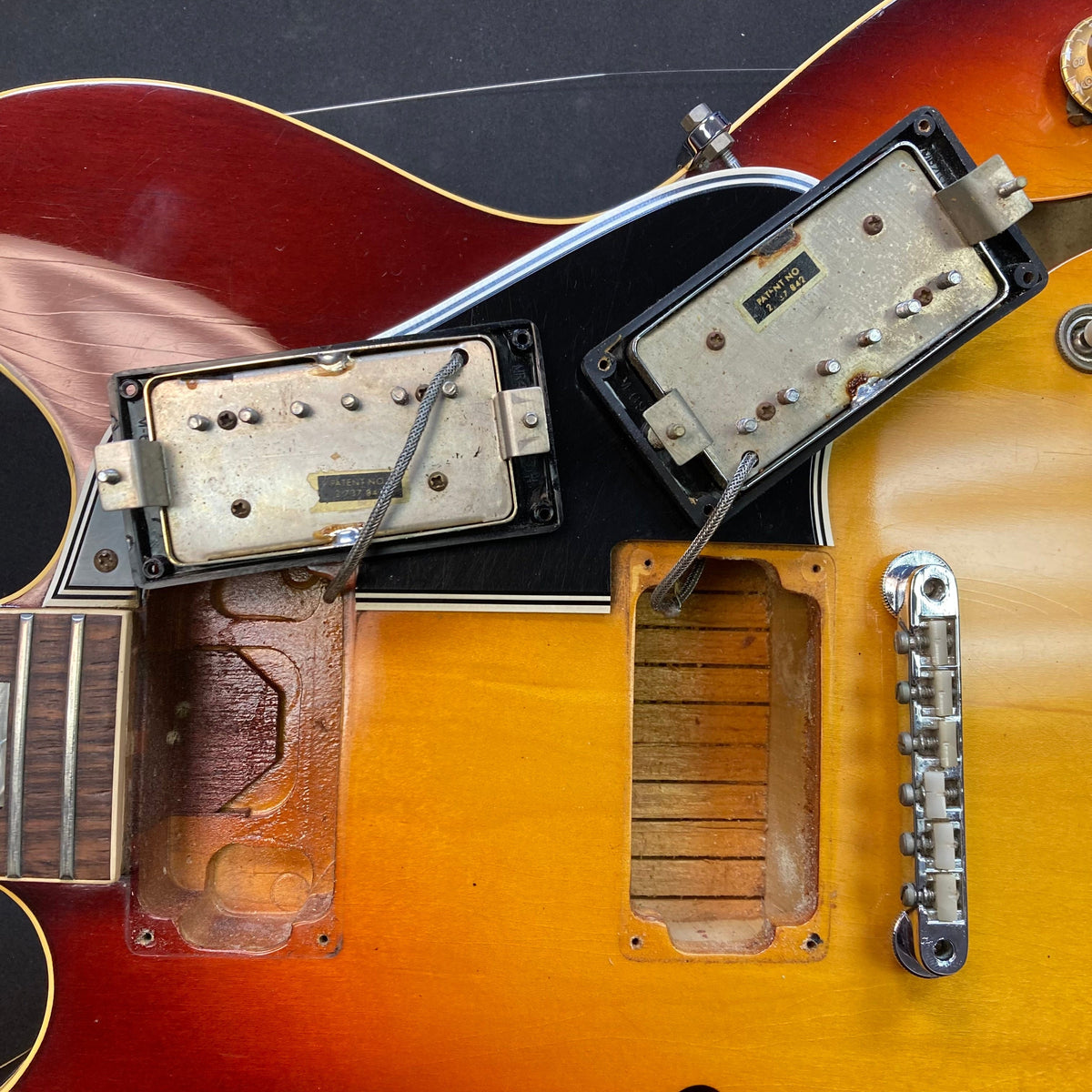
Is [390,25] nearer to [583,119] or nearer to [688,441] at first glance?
[583,119]

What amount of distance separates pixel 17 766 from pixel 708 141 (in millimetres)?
1108

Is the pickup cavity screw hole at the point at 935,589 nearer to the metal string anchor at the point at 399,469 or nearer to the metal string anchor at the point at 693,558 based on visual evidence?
the metal string anchor at the point at 693,558

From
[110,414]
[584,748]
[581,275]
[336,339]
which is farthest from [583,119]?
[584,748]

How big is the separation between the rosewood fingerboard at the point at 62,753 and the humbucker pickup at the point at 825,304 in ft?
2.29

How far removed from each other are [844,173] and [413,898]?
0.96m

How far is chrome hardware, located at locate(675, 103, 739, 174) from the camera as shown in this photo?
3.43 feet

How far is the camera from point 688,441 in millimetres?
925

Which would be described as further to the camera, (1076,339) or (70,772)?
(1076,339)

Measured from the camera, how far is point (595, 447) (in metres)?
1.00

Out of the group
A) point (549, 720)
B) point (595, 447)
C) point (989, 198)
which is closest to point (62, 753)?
point (549, 720)

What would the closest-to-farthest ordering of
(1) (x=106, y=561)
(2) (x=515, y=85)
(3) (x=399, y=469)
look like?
1. (3) (x=399, y=469)
2. (1) (x=106, y=561)
3. (2) (x=515, y=85)

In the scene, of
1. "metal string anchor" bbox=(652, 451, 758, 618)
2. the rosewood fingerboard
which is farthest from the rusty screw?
"metal string anchor" bbox=(652, 451, 758, 618)

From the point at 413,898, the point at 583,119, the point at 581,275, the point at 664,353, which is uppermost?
the point at 583,119

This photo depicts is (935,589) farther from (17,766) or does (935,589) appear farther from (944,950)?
(17,766)
